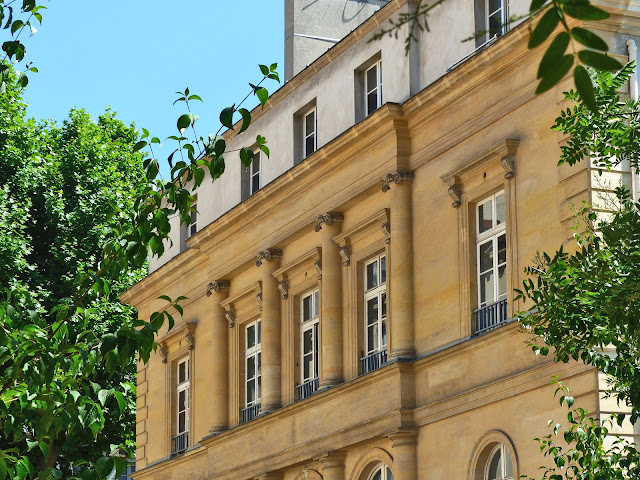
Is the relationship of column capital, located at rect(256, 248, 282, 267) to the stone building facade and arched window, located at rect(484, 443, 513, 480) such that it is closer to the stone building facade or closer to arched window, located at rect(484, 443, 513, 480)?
the stone building facade

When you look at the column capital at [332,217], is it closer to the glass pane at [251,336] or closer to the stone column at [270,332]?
the stone column at [270,332]

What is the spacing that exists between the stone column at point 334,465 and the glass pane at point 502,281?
16.2 feet

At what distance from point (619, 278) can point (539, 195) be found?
8.08 metres

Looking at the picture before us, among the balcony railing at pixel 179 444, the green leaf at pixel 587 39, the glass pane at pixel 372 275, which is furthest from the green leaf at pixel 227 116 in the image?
the balcony railing at pixel 179 444

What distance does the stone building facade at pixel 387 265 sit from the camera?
19953 millimetres

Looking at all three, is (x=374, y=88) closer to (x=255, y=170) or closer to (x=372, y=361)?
(x=372, y=361)

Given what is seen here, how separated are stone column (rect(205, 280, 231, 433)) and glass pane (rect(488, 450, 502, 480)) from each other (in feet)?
30.3

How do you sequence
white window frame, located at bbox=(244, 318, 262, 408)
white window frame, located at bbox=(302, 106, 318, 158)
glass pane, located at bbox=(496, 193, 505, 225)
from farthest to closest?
white window frame, located at bbox=(244, 318, 262, 408) → white window frame, located at bbox=(302, 106, 318, 158) → glass pane, located at bbox=(496, 193, 505, 225)

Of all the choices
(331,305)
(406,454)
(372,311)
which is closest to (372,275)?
(372,311)

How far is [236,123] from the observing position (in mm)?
30453

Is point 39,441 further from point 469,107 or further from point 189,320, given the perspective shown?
point 189,320

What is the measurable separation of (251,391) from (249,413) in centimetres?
50

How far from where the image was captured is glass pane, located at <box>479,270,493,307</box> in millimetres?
20828

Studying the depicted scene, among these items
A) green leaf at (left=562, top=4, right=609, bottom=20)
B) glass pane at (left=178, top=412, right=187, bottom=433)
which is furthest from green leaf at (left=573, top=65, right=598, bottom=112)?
glass pane at (left=178, top=412, right=187, bottom=433)
